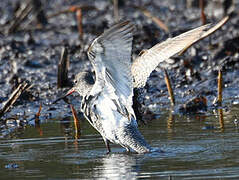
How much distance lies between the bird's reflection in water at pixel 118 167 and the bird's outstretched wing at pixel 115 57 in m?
0.75

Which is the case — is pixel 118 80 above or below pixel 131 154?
above

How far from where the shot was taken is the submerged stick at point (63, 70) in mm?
11073

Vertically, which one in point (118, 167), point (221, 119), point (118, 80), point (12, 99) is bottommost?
point (118, 167)

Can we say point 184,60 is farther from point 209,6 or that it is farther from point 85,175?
point 85,175

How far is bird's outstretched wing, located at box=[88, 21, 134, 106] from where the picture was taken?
6.60 metres

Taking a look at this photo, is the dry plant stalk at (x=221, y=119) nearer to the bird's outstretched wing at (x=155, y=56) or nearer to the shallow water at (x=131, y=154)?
the shallow water at (x=131, y=154)

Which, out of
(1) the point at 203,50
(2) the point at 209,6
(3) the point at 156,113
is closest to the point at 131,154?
(3) the point at 156,113

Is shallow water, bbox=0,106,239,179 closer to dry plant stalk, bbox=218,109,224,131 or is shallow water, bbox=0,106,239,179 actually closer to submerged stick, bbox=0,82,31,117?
dry plant stalk, bbox=218,109,224,131

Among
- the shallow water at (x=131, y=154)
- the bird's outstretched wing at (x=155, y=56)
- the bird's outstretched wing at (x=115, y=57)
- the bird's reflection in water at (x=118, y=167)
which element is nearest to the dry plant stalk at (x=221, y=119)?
the shallow water at (x=131, y=154)

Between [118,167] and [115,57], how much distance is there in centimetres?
119

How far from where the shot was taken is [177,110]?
1018cm

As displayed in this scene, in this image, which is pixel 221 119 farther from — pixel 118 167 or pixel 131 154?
pixel 118 167

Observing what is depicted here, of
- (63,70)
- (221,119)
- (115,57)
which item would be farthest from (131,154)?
(63,70)

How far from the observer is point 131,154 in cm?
770
